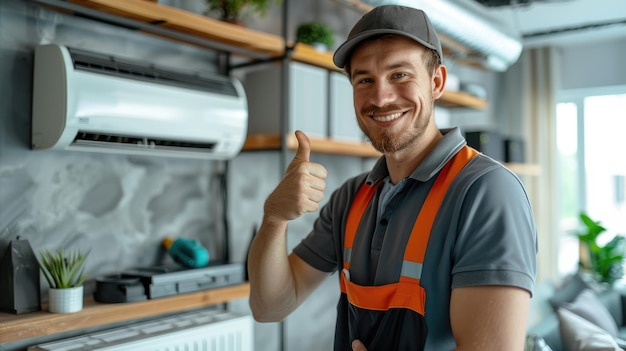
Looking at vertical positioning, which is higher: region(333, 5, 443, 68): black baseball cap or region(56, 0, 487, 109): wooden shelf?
region(56, 0, 487, 109): wooden shelf

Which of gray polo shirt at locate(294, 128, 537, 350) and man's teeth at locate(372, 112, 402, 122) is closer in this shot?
gray polo shirt at locate(294, 128, 537, 350)

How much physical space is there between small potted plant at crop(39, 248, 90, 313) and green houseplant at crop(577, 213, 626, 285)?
4.46m

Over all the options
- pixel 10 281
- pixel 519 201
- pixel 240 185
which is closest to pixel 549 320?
pixel 240 185

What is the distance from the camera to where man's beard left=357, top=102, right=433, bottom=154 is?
1.44 metres

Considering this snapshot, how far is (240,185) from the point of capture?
309cm

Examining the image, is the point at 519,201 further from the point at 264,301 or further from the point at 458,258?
the point at 264,301

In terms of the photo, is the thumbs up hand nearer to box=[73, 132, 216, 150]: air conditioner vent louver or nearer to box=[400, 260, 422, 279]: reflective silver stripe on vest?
box=[400, 260, 422, 279]: reflective silver stripe on vest

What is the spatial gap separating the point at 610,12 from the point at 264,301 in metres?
4.24

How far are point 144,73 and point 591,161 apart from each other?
488 cm

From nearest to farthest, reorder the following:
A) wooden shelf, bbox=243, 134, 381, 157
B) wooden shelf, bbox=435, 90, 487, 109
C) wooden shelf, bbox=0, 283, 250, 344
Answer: wooden shelf, bbox=0, 283, 250, 344 < wooden shelf, bbox=243, 134, 381, 157 < wooden shelf, bbox=435, 90, 487, 109

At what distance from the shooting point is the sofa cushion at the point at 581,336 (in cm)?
272

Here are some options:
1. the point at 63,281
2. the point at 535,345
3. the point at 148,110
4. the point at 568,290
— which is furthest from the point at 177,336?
the point at 568,290

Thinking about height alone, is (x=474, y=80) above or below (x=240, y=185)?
above

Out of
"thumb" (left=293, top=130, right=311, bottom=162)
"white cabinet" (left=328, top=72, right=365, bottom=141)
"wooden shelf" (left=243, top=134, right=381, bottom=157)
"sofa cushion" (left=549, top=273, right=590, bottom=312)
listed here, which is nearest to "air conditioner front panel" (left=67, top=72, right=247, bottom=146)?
"wooden shelf" (left=243, top=134, right=381, bottom=157)
